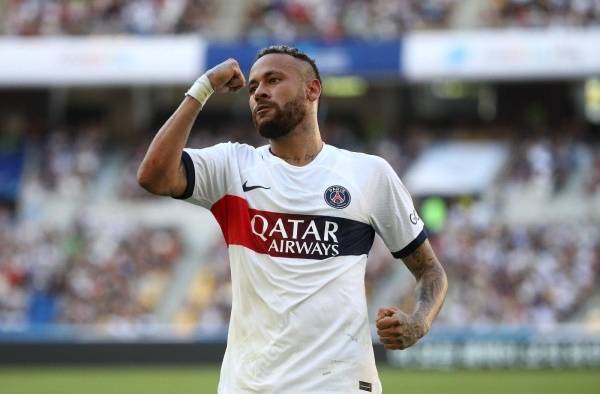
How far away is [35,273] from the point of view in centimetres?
2853

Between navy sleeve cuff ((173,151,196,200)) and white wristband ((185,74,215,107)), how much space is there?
0.23 metres

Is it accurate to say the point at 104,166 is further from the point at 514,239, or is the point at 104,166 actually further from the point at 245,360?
the point at 245,360

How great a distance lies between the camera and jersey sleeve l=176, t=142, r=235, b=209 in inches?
201

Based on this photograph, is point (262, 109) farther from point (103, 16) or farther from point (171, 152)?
point (103, 16)

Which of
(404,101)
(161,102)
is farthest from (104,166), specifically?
(404,101)

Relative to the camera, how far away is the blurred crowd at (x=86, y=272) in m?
27.4

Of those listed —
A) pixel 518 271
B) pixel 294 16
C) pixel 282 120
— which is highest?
pixel 294 16

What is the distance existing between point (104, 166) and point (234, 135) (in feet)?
11.6

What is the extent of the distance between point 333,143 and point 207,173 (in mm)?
25734

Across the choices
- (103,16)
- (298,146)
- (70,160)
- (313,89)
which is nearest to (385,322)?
(298,146)

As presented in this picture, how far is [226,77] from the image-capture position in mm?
5141

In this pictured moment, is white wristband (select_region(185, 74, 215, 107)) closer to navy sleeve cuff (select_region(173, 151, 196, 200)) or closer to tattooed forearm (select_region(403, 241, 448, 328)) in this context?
navy sleeve cuff (select_region(173, 151, 196, 200))

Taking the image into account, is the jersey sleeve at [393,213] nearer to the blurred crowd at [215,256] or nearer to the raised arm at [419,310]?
the raised arm at [419,310]

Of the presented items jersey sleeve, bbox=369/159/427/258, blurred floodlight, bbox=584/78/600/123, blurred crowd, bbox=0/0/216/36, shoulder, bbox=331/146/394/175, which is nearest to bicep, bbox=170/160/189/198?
shoulder, bbox=331/146/394/175
